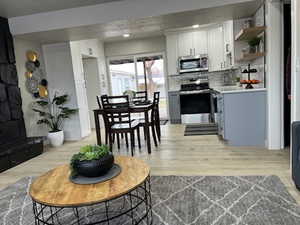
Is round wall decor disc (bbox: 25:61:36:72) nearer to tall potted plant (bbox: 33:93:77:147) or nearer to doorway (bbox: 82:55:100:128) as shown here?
tall potted plant (bbox: 33:93:77:147)

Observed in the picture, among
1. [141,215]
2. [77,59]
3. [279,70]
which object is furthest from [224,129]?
[77,59]

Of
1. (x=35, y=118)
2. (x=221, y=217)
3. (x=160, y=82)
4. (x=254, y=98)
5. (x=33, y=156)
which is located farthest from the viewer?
(x=160, y=82)

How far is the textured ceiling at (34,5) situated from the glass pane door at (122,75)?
11.1 feet

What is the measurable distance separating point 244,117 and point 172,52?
319 centimetres

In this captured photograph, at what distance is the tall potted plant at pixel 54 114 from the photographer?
14.9 feet

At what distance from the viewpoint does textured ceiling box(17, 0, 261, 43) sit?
11.1 feet

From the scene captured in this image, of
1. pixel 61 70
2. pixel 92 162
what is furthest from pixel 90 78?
pixel 92 162

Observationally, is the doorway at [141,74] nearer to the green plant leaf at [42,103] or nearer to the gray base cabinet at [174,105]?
the gray base cabinet at [174,105]

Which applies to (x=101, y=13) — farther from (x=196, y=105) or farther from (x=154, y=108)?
(x=196, y=105)

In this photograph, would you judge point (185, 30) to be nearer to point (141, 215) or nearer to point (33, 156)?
point (33, 156)

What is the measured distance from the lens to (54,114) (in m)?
5.03

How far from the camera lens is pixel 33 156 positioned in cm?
392

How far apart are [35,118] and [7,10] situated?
2.00m

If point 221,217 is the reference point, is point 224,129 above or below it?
above
